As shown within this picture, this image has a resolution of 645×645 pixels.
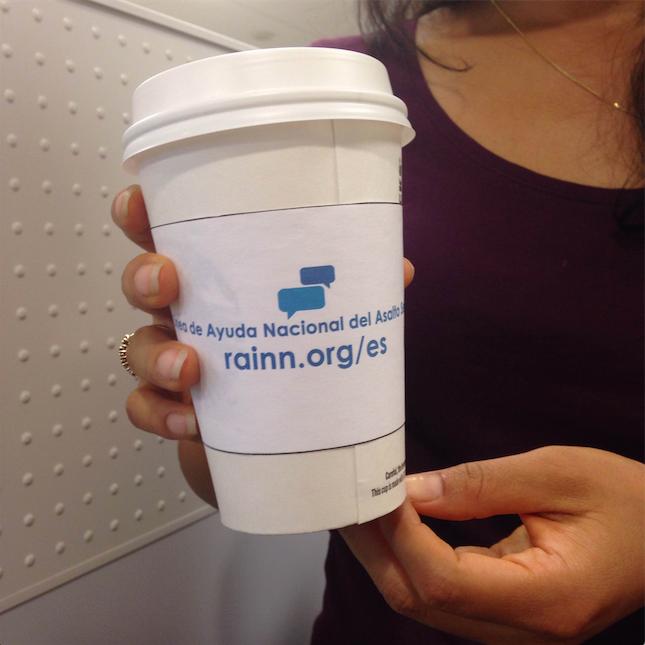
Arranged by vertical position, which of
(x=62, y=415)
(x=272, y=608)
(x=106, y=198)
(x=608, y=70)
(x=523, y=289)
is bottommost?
(x=272, y=608)

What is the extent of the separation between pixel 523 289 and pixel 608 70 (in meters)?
0.39

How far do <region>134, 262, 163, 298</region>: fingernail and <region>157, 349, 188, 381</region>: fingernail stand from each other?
6 centimetres

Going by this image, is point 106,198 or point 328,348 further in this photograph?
point 106,198

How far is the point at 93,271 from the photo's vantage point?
79 cm

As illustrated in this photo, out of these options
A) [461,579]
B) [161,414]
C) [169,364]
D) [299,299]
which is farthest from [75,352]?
[461,579]

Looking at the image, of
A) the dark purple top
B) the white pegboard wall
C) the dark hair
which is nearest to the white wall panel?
the white pegboard wall

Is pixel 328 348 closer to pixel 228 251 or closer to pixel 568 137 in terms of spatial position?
pixel 228 251

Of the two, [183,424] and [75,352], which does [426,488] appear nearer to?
[183,424]

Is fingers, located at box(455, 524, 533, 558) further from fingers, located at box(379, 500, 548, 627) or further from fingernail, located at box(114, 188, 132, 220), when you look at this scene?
fingernail, located at box(114, 188, 132, 220)

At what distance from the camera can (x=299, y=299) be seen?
40 cm

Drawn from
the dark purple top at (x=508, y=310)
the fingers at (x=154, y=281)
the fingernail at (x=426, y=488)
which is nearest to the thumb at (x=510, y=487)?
the fingernail at (x=426, y=488)

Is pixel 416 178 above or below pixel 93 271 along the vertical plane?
above

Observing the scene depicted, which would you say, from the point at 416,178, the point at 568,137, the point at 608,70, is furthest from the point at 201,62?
the point at 608,70

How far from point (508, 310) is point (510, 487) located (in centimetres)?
29
